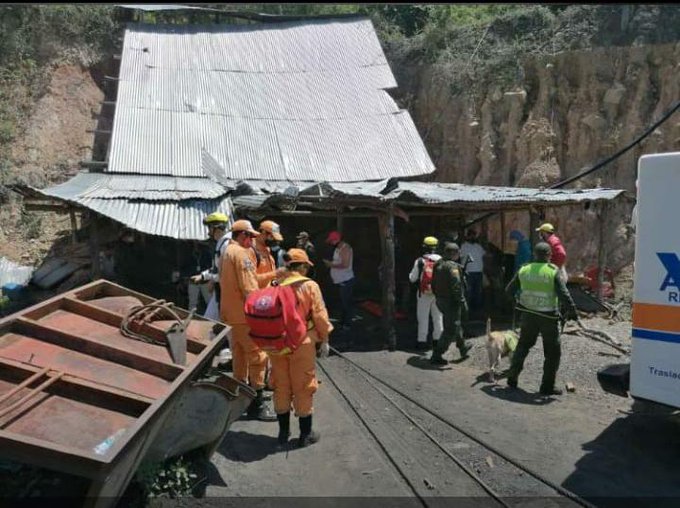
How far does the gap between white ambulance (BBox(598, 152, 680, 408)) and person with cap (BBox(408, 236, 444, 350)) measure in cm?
423

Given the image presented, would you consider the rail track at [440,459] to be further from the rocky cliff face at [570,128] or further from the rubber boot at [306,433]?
the rocky cliff face at [570,128]

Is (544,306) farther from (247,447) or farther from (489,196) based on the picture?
(489,196)

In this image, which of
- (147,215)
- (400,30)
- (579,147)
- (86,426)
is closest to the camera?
(86,426)

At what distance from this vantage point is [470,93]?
19266mm

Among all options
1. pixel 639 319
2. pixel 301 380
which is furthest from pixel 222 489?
pixel 639 319

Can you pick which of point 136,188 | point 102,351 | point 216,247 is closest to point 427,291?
point 216,247

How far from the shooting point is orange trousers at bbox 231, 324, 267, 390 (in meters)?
6.37

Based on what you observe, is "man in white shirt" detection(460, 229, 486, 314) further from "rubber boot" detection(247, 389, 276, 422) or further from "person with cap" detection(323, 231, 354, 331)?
"rubber boot" detection(247, 389, 276, 422)

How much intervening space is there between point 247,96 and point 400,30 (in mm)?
9641

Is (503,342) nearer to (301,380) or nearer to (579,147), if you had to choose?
(301,380)

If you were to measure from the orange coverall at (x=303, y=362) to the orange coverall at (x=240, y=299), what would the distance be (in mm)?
546

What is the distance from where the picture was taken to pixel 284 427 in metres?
5.99

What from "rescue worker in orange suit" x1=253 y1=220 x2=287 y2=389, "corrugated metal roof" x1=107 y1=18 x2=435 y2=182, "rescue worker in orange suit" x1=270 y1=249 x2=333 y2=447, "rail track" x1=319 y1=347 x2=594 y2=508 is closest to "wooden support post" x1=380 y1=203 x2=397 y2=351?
"rail track" x1=319 y1=347 x2=594 y2=508

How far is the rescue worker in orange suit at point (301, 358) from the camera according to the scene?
577 centimetres
